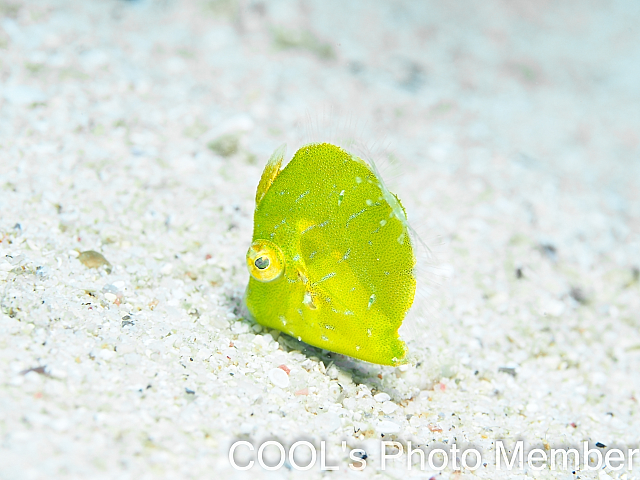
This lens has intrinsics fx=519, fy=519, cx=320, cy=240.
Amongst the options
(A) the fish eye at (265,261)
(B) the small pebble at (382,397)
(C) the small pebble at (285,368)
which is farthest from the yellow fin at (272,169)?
(B) the small pebble at (382,397)

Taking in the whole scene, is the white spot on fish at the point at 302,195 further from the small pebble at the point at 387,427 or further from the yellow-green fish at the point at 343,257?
the small pebble at the point at 387,427

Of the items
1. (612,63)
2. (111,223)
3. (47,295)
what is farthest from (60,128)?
(612,63)

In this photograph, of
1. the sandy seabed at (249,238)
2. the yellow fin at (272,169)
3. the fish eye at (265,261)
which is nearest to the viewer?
the sandy seabed at (249,238)

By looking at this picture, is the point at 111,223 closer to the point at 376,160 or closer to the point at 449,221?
the point at 376,160

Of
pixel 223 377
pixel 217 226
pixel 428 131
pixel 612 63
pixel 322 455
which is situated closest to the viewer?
pixel 322 455

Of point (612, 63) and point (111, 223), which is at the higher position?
point (612, 63)

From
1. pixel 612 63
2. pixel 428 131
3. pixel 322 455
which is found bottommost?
pixel 322 455
